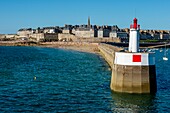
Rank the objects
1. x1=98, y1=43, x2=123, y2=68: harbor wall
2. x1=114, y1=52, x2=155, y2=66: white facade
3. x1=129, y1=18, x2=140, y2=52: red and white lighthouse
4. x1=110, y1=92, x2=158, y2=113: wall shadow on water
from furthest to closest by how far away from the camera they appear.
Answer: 1. x1=98, y1=43, x2=123, y2=68: harbor wall
2. x1=129, y1=18, x2=140, y2=52: red and white lighthouse
3. x1=114, y1=52, x2=155, y2=66: white facade
4. x1=110, y1=92, x2=158, y2=113: wall shadow on water

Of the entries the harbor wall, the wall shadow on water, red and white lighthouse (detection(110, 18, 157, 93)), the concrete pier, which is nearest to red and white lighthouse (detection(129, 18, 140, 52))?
red and white lighthouse (detection(110, 18, 157, 93))

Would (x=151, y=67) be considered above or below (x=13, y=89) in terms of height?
above

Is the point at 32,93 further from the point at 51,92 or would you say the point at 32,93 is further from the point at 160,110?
the point at 160,110

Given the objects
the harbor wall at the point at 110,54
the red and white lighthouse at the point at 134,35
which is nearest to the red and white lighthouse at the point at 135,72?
the red and white lighthouse at the point at 134,35

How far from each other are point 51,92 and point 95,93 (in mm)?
3718

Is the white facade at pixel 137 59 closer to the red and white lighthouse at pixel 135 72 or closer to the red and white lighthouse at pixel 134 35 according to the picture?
the red and white lighthouse at pixel 135 72

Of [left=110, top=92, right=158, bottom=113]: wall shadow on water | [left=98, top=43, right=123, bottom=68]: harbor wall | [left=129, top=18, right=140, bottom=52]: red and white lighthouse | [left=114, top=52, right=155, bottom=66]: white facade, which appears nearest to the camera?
[left=110, top=92, right=158, bottom=113]: wall shadow on water

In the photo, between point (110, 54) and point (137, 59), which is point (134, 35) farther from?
point (110, 54)

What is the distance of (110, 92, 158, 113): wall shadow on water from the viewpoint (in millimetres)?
24250

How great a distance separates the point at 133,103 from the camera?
2605cm

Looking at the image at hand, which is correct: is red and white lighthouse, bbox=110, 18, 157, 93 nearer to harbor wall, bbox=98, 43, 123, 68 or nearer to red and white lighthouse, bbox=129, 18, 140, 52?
red and white lighthouse, bbox=129, 18, 140, 52

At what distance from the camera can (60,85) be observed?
34.4 metres

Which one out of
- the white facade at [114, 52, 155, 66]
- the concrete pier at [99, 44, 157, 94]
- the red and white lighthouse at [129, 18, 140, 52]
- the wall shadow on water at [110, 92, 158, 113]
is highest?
the red and white lighthouse at [129, 18, 140, 52]

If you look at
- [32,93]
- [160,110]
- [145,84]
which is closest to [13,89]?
[32,93]
